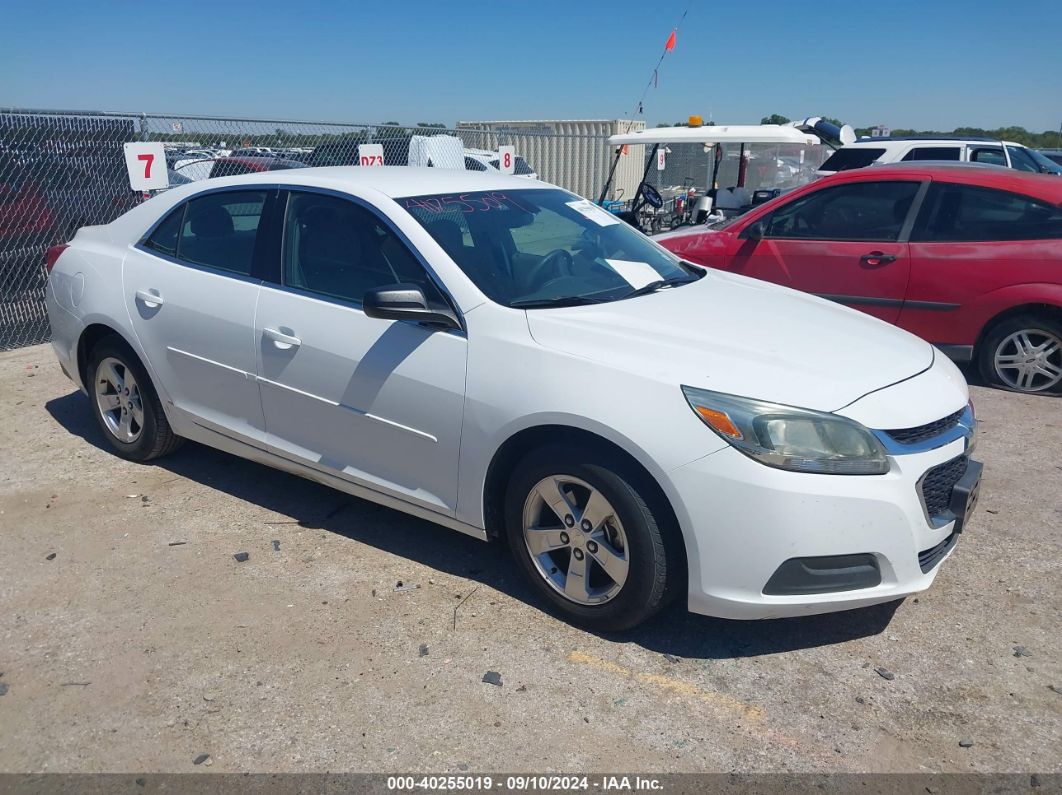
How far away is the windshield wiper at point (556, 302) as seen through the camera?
345 centimetres

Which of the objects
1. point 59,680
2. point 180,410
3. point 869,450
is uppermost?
point 869,450

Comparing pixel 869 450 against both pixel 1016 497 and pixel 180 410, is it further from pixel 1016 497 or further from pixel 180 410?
pixel 180 410

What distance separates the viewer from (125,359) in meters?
4.63

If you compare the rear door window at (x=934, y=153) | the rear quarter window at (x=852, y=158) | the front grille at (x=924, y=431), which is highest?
the rear door window at (x=934, y=153)

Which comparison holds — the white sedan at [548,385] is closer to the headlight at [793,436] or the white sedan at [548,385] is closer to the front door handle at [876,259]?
the headlight at [793,436]

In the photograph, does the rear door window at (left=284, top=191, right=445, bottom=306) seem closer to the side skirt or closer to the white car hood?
the white car hood

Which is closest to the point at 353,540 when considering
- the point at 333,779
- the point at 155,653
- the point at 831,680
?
the point at 155,653

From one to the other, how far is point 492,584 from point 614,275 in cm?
148

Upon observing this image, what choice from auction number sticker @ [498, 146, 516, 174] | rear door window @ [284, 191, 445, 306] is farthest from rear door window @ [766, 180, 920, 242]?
auction number sticker @ [498, 146, 516, 174]

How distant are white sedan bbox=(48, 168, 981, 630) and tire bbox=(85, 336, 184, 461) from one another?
22 millimetres

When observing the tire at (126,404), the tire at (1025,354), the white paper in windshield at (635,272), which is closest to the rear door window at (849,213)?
the tire at (1025,354)

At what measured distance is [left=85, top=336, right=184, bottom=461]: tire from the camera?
4.62m

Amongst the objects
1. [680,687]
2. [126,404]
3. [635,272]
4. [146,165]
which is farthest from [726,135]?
[680,687]

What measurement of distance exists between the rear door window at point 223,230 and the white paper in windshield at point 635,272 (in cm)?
171
